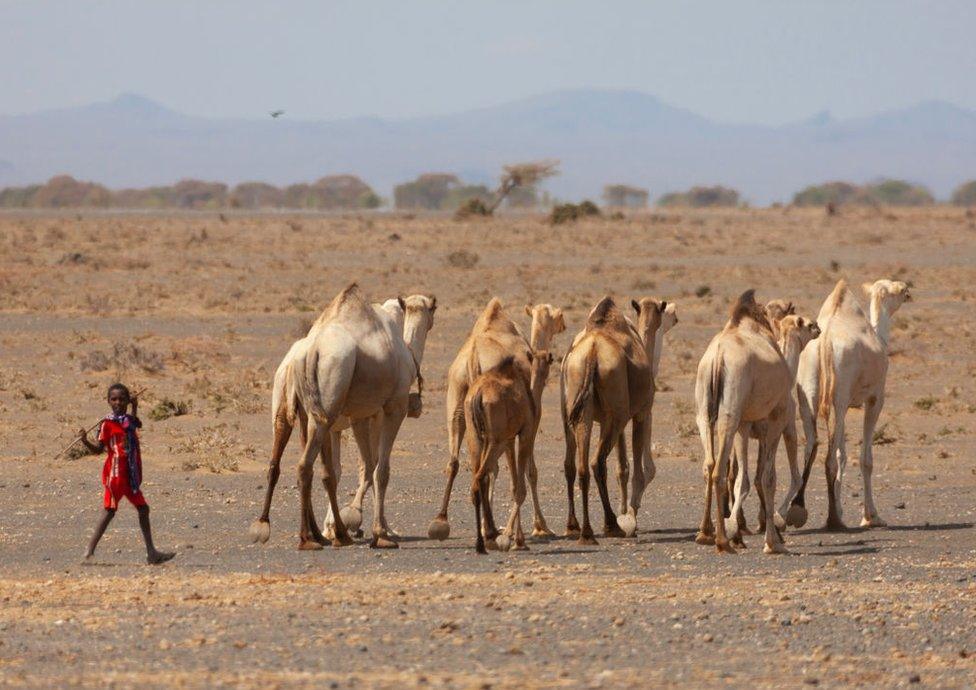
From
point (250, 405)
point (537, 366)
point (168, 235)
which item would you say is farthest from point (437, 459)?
point (168, 235)

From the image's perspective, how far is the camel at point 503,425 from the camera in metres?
12.4

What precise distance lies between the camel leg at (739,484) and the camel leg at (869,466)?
3.75ft

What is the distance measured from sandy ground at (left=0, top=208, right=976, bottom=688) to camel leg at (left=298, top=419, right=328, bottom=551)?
15cm

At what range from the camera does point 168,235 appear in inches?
2363

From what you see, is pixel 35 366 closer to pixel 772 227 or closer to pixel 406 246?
pixel 406 246

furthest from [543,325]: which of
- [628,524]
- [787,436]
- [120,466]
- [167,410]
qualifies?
[167,410]

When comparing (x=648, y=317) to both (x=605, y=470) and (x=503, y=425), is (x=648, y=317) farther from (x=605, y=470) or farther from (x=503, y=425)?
(x=503, y=425)

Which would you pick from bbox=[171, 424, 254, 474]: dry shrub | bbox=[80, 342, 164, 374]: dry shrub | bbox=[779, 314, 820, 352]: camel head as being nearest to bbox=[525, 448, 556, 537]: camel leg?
bbox=[779, 314, 820, 352]: camel head

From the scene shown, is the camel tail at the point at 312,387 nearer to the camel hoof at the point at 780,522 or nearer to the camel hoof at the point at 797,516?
the camel hoof at the point at 780,522

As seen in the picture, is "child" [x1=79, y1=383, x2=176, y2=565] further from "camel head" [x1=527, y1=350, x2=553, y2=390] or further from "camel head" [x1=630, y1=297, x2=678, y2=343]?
"camel head" [x1=630, y1=297, x2=678, y2=343]

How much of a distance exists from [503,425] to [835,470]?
3.22 m

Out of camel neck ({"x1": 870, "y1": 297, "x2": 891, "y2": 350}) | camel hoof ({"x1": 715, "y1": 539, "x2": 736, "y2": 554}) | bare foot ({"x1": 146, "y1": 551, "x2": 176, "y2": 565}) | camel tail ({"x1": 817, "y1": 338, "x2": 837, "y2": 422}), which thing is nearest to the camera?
bare foot ({"x1": 146, "y1": 551, "x2": 176, "y2": 565})

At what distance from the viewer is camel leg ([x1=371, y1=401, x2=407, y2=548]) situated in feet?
43.0

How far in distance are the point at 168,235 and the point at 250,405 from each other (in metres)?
39.3
